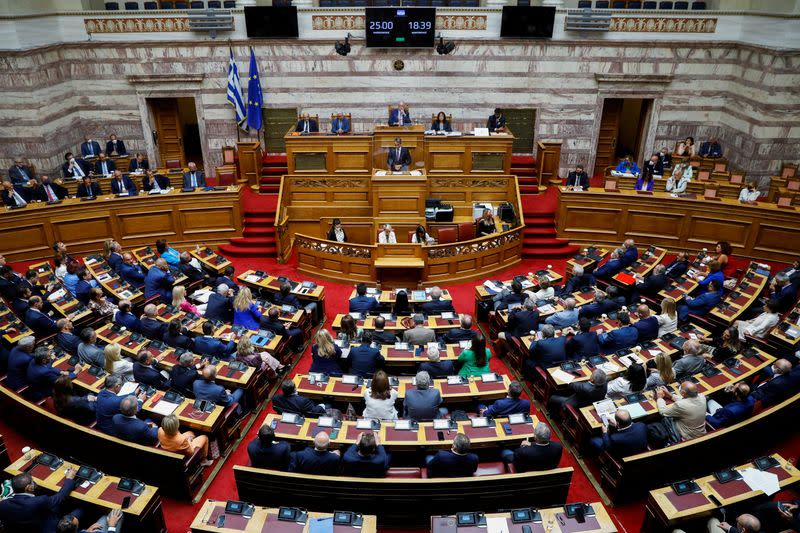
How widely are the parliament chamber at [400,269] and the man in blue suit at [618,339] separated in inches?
1.0

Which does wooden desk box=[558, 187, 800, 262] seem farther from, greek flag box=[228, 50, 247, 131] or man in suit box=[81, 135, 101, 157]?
man in suit box=[81, 135, 101, 157]

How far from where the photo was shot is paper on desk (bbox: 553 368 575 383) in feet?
24.9

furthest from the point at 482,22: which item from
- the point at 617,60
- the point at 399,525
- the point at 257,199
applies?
the point at 399,525

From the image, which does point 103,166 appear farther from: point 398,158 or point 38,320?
point 398,158

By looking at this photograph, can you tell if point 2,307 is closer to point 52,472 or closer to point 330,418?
point 52,472

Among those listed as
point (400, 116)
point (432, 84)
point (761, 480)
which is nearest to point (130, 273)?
point (400, 116)

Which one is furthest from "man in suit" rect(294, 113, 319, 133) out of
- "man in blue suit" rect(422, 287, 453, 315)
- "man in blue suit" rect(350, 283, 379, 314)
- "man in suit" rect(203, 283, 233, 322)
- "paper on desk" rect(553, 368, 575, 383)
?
"paper on desk" rect(553, 368, 575, 383)

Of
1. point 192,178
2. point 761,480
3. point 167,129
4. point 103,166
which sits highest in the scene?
point 167,129

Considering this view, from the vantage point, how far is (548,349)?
798 cm

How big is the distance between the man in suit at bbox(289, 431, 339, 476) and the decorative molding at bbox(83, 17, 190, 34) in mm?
13668

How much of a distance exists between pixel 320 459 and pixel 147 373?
2.96 meters

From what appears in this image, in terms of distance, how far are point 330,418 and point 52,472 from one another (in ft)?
10.1

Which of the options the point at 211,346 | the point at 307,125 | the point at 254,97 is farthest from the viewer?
the point at 254,97

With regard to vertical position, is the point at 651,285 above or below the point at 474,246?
below
